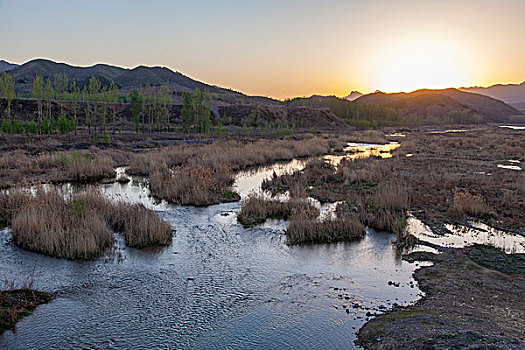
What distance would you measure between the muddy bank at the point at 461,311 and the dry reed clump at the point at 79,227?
7710 mm

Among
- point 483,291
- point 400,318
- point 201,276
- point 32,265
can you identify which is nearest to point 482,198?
point 483,291

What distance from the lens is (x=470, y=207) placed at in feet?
49.5

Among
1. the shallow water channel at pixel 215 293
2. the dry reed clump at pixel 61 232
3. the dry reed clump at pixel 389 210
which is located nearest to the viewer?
the shallow water channel at pixel 215 293

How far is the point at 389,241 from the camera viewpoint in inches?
484

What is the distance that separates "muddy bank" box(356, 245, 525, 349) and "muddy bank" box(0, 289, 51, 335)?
22.1 feet

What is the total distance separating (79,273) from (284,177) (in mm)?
14385

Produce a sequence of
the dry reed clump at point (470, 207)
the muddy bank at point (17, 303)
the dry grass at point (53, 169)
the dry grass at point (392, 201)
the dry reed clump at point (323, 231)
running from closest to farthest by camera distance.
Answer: the muddy bank at point (17, 303), the dry reed clump at point (323, 231), the dry reed clump at point (470, 207), the dry grass at point (392, 201), the dry grass at point (53, 169)

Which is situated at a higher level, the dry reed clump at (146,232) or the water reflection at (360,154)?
the water reflection at (360,154)

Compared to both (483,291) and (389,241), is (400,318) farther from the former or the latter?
(389,241)

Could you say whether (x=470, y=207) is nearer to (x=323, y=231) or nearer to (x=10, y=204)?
(x=323, y=231)

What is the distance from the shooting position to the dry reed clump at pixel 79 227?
10.7 m

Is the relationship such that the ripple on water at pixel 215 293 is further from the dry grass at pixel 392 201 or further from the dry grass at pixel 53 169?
the dry grass at pixel 53 169

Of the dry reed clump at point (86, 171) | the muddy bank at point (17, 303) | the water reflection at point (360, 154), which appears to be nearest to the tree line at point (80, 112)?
the dry reed clump at point (86, 171)

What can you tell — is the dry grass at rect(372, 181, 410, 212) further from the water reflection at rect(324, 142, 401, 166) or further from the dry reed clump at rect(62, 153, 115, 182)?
the dry reed clump at rect(62, 153, 115, 182)
